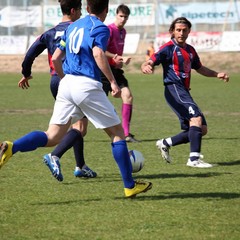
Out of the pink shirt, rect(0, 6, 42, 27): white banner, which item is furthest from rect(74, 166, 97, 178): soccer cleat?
rect(0, 6, 42, 27): white banner

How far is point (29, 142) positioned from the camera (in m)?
6.42

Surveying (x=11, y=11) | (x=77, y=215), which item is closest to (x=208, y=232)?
(x=77, y=215)

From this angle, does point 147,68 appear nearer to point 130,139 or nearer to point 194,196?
point 194,196

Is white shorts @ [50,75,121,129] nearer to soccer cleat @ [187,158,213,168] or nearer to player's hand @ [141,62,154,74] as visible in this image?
player's hand @ [141,62,154,74]

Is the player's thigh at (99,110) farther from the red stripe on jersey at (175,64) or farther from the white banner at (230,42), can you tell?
the white banner at (230,42)

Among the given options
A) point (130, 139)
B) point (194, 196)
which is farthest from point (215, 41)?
point (194, 196)

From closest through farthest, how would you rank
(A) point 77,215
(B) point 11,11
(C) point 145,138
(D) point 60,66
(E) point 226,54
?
1. (A) point 77,215
2. (D) point 60,66
3. (C) point 145,138
4. (E) point 226,54
5. (B) point 11,11

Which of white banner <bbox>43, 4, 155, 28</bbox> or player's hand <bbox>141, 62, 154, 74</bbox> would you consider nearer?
player's hand <bbox>141, 62, 154, 74</bbox>

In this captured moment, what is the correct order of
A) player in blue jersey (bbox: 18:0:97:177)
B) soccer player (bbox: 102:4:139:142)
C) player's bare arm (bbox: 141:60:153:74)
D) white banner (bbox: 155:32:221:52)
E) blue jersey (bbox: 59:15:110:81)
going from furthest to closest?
white banner (bbox: 155:32:221:52), soccer player (bbox: 102:4:139:142), player's bare arm (bbox: 141:60:153:74), player in blue jersey (bbox: 18:0:97:177), blue jersey (bbox: 59:15:110:81)

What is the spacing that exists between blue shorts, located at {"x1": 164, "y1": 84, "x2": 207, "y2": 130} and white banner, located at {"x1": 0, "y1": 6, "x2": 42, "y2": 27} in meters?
29.2

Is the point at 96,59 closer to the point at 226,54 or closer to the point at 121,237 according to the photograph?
the point at 121,237

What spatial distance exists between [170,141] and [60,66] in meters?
2.41

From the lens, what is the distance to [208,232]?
522cm

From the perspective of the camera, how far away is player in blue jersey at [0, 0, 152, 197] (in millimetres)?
6285
